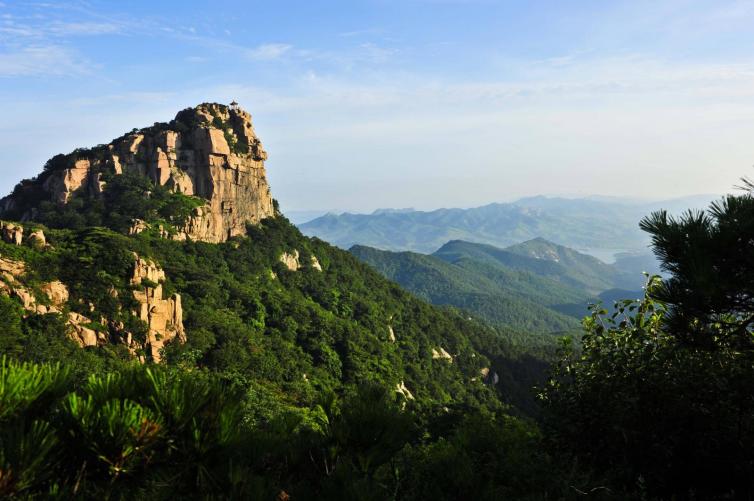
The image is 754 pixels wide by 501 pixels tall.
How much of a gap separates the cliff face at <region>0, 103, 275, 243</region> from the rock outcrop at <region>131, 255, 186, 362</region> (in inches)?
761

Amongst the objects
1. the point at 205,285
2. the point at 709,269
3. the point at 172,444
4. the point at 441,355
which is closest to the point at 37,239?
the point at 205,285

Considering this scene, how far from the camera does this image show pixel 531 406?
66.5 m

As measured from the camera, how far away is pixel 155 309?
41719 mm

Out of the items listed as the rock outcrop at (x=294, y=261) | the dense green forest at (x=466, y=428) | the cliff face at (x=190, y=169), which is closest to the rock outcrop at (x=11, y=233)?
the cliff face at (x=190, y=169)

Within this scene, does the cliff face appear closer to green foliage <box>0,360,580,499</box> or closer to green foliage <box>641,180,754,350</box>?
green foliage <box>0,360,580,499</box>

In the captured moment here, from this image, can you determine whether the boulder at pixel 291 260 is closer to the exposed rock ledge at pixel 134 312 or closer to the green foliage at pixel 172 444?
the exposed rock ledge at pixel 134 312

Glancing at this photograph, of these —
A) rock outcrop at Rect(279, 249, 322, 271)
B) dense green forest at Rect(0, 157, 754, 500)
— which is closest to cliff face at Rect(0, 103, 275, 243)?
rock outcrop at Rect(279, 249, 322, 271)

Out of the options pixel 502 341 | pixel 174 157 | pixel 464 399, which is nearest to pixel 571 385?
pixel 464 399

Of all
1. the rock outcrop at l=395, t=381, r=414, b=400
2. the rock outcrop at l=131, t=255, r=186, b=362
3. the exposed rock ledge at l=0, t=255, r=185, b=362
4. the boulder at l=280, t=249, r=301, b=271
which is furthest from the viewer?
the boulder at l=280, t=249, r=301, b=271

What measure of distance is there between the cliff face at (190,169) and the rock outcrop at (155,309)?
19.3 m

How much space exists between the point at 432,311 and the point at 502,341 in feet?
50.4

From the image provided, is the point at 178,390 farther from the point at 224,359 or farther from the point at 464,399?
the point at 464,399

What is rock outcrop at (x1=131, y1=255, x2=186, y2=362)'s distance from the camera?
1583 inches

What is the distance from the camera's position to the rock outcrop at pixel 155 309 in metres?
40.2
